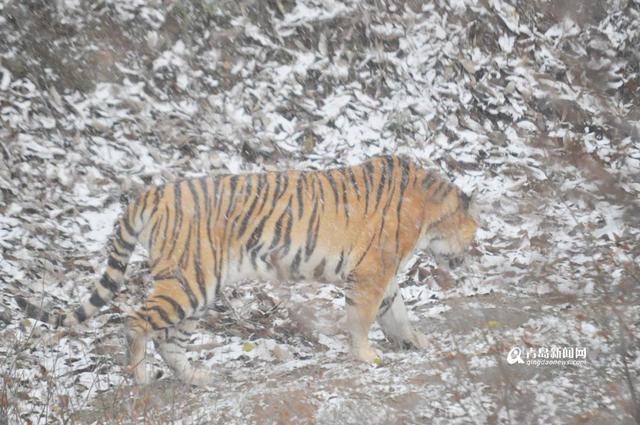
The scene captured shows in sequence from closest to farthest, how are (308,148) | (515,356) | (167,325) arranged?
(515,356) → (167,325) → (308,148)

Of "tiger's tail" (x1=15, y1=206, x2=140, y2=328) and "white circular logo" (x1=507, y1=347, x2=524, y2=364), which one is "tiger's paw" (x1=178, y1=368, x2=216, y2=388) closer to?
"tiger's tail" (x1=15, y1=206, x2=140, y2=328)

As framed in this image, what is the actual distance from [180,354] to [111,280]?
0.64 m

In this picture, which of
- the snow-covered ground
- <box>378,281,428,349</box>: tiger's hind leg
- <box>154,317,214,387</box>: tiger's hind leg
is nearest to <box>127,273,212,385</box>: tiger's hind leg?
<box>154,317,214,387</box>: tiger's hind leg

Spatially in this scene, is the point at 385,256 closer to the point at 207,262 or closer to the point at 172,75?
the point at 207,262

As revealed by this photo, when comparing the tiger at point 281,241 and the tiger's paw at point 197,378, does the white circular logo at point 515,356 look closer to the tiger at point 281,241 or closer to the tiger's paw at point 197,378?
the tiger at point 281,241

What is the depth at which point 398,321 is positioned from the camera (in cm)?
563

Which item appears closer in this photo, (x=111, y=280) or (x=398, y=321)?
(x=111, y=280)

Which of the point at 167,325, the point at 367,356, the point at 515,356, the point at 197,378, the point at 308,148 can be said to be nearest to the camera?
the point at 515,356

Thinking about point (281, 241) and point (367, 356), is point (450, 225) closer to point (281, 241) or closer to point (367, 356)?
point (367, 356)

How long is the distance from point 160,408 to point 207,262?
0.98 m

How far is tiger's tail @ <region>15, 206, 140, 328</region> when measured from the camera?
16.6 feet

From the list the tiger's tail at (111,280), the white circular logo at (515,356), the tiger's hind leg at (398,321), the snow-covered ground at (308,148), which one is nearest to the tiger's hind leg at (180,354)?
the snow-covered ground at (308,148)

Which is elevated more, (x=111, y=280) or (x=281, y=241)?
(x=281, y=241)

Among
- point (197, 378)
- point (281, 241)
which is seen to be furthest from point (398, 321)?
point (197, 378)
